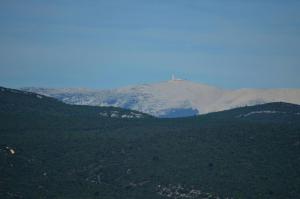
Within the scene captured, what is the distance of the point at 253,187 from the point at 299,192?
9.98 meters

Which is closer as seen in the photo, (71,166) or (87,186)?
(87,186)

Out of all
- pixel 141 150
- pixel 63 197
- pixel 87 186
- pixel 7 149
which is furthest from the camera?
pixel 141 150

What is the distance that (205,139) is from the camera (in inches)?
7633

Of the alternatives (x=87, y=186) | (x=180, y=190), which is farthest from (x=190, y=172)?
(x=87, y=186)

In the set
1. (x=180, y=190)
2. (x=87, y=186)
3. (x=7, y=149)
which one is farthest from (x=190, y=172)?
(x=7, y=149)

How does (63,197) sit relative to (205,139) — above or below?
below

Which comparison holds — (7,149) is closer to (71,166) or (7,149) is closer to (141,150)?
(71,166)

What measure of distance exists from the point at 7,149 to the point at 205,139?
2116 inches

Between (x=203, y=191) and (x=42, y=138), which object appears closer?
(x=203, y=191)

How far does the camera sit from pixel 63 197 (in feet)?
486

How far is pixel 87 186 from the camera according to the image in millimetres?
160750

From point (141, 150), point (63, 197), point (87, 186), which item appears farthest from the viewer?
point (141, 150)

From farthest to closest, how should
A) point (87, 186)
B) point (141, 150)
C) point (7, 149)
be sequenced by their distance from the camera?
1. point (141, 150)
2. point (7, 149)
3. point (87, 186)

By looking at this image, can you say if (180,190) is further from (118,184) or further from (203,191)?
(118,184)
